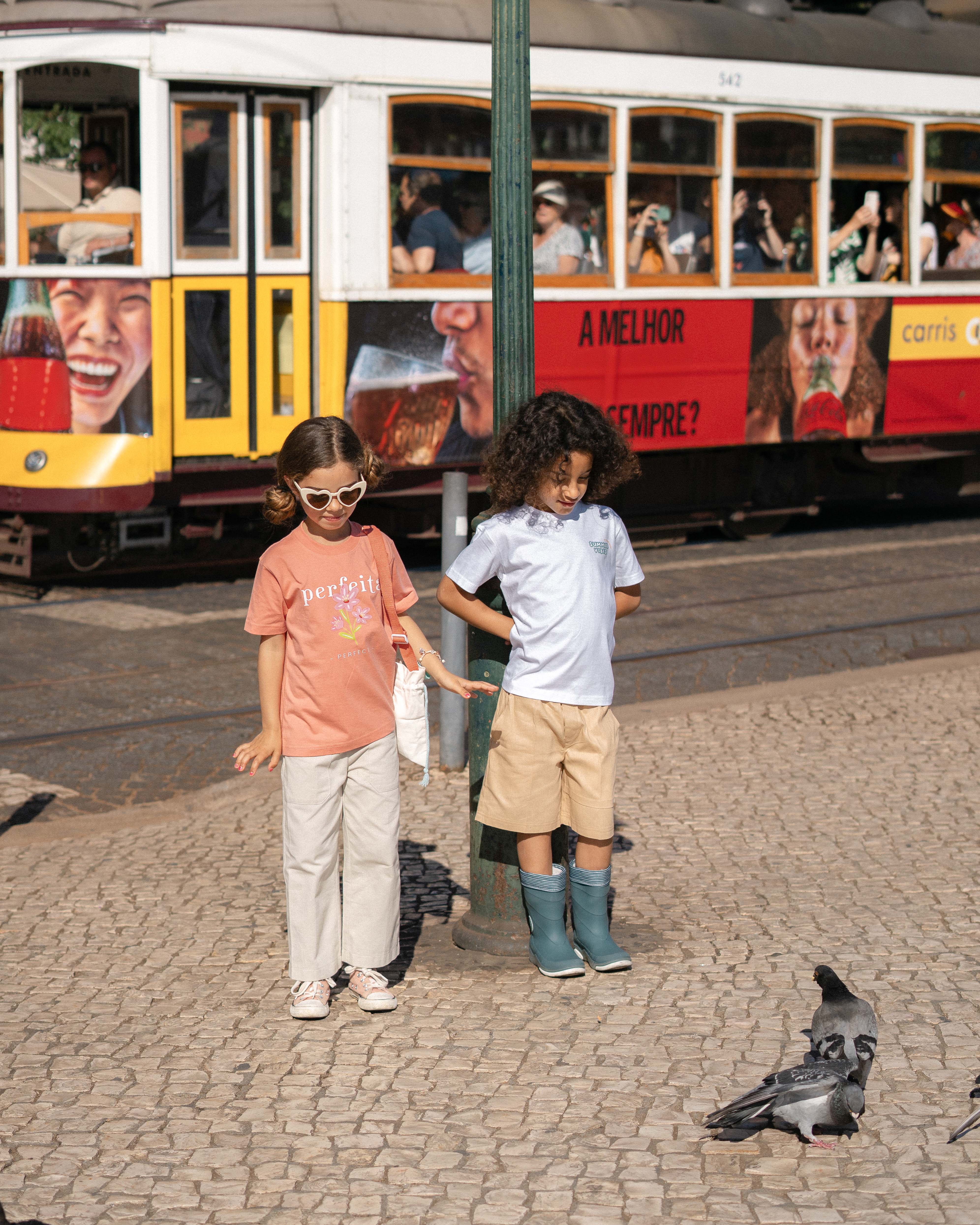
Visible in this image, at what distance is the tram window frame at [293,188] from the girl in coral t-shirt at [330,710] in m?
6.46

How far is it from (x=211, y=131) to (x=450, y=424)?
7.50 ft

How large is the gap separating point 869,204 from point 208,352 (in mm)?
5421

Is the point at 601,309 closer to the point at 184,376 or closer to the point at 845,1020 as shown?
the point at 184,376

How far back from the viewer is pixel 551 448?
4.48m

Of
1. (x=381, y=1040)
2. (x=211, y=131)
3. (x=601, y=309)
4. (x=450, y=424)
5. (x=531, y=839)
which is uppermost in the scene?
(x=211, y=131)

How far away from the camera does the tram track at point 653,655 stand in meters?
7.59

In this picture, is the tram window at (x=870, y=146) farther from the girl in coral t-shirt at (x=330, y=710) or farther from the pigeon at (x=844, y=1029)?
the pigeon at (x=844, y=1029)

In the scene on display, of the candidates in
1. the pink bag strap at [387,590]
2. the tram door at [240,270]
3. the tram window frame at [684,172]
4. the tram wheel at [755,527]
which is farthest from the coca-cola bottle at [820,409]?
the pink bag strap at [387,590]

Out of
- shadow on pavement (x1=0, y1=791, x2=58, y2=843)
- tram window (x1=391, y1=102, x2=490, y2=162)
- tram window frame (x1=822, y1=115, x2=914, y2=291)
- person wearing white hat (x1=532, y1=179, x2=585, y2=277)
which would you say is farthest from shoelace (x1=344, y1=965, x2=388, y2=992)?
tram window frame (x1=822, y1=115, x2=914, y2=291)

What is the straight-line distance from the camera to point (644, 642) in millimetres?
9695

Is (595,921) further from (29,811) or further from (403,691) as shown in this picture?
(29,811)

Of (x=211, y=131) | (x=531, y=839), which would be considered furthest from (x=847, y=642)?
(x=531, y=839)

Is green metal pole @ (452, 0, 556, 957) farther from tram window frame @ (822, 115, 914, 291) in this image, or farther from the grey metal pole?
tram window frame @ (822, 115, 914, 291)

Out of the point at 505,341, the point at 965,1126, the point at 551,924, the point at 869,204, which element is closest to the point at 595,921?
the point at 551,924
